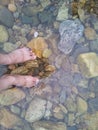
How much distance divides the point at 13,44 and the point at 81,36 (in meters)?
0.75

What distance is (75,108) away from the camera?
3557 millimetres

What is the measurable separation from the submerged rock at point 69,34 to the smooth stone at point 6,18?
0.55m

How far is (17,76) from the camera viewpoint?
354cm

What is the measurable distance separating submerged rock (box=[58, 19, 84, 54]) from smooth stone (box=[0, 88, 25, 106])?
0.68m

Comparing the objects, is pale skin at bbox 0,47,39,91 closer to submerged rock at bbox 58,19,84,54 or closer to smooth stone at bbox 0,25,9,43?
smooth stone at bbox 0,25,9,43

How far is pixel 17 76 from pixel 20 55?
0.23 m

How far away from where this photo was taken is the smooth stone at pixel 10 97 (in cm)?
346

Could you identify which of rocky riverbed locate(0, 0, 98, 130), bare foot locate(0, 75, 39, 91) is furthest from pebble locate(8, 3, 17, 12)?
bare foot locate(0, 75, 39, 91)

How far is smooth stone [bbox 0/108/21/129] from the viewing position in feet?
11.1

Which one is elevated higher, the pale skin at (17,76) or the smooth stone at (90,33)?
the smooth stone at (90,33)

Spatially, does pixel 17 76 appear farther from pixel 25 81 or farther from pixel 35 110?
pixel 35 110

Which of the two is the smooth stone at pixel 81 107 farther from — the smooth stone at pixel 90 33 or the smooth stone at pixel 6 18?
the smooth stone at pixel 6 18

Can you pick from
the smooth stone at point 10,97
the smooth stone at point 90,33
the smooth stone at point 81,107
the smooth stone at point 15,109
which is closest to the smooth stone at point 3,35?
the smooth stone at point 10,97

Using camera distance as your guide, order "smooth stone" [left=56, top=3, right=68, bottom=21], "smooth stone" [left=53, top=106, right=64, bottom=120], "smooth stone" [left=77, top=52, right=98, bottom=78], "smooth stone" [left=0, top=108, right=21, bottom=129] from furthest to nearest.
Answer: "smooth stone" [left=56, top=3, right=68, bottom=21], "smooth stone" [left=77, top=52, right=98, bottom=78], "smooth stone" [left=53, top=106, right=64, bottom=120], "smooth stone" [left=0, top=108, right=21, bottom=129]
